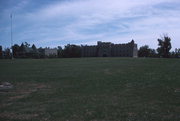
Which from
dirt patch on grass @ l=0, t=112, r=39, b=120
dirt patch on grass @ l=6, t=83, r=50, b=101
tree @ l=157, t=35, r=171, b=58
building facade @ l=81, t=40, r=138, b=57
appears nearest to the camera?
dirt patch on grass @ l=0, t=112, r=39, b=120

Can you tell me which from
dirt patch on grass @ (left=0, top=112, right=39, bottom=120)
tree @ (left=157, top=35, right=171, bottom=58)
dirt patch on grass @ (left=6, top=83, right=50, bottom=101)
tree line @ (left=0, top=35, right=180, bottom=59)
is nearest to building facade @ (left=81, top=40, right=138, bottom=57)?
tree line @ (left=0, top=35, right=180, bottom=59)

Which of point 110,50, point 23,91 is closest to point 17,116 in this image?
point 23,91

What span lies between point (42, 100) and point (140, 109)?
5085 mm

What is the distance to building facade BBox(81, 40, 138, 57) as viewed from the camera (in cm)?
10456

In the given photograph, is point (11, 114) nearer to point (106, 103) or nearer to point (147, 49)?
point (106, 103)

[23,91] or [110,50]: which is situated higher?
[110,50]

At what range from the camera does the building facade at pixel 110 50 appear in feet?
343

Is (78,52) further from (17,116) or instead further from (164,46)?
(17,116)

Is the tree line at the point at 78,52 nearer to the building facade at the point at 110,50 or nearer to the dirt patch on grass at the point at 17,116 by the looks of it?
the building facade at the point at 110,50

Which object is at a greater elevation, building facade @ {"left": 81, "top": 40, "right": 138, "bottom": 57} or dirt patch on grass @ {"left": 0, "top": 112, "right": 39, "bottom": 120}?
building facade @ {"left": 81, "top": 40, "right": 138, "bottom": 57}

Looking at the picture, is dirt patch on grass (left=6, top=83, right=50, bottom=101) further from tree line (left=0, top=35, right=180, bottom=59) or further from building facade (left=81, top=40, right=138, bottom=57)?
building facade (left=81, top=40, right=138, bottom=57)

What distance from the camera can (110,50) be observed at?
110062 millimetres

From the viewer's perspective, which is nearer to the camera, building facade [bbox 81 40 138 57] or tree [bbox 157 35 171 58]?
tree [bbox 157 35 171 58]

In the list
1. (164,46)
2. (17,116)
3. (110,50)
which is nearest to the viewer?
(17,116)
